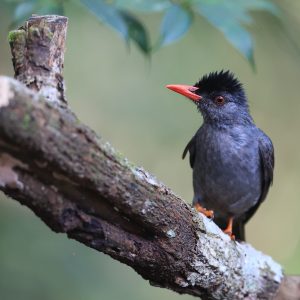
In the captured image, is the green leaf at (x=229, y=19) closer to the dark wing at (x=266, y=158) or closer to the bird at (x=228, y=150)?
the bird at (x=228, y=150)

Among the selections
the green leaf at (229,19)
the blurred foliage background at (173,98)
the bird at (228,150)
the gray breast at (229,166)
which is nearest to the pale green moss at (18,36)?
the green leaf at (229,19)

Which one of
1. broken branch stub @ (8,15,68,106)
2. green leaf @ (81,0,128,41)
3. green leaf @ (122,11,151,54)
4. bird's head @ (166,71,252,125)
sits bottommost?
broken branch stub @ (8,15,68,106)

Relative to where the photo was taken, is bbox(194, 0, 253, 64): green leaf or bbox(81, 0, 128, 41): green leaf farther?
bbox(194, 0, 253, 64): green leaf

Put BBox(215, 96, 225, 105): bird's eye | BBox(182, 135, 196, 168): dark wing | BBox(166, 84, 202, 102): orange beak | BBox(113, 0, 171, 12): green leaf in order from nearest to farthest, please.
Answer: BBox(113, 0, 171, 12): green leaf → BBox(166, 84, 202, 102): orange beak → BBox(215, 96, 225, 105): bird's eye → BBox(182, 135, 196, 168): dark wing


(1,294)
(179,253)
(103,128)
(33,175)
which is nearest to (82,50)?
(103,128)

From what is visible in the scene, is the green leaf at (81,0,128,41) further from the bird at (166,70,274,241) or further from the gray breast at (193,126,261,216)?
the gray breast at (193,126,261,216)

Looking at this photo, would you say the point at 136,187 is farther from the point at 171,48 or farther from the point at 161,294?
the point at 171,48

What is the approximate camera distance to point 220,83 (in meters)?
4.99

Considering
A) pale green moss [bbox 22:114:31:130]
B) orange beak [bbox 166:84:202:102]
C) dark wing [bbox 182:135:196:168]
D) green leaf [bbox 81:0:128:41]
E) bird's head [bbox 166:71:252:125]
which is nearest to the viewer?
pale green moss [bbox 22:114:31:130]

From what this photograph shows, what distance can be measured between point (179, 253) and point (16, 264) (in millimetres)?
2138

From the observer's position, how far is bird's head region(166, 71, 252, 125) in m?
4.98

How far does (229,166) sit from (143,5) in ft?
6.29

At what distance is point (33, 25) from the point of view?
8.89 ft

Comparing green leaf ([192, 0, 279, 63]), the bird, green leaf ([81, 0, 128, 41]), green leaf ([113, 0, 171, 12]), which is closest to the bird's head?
the bird
